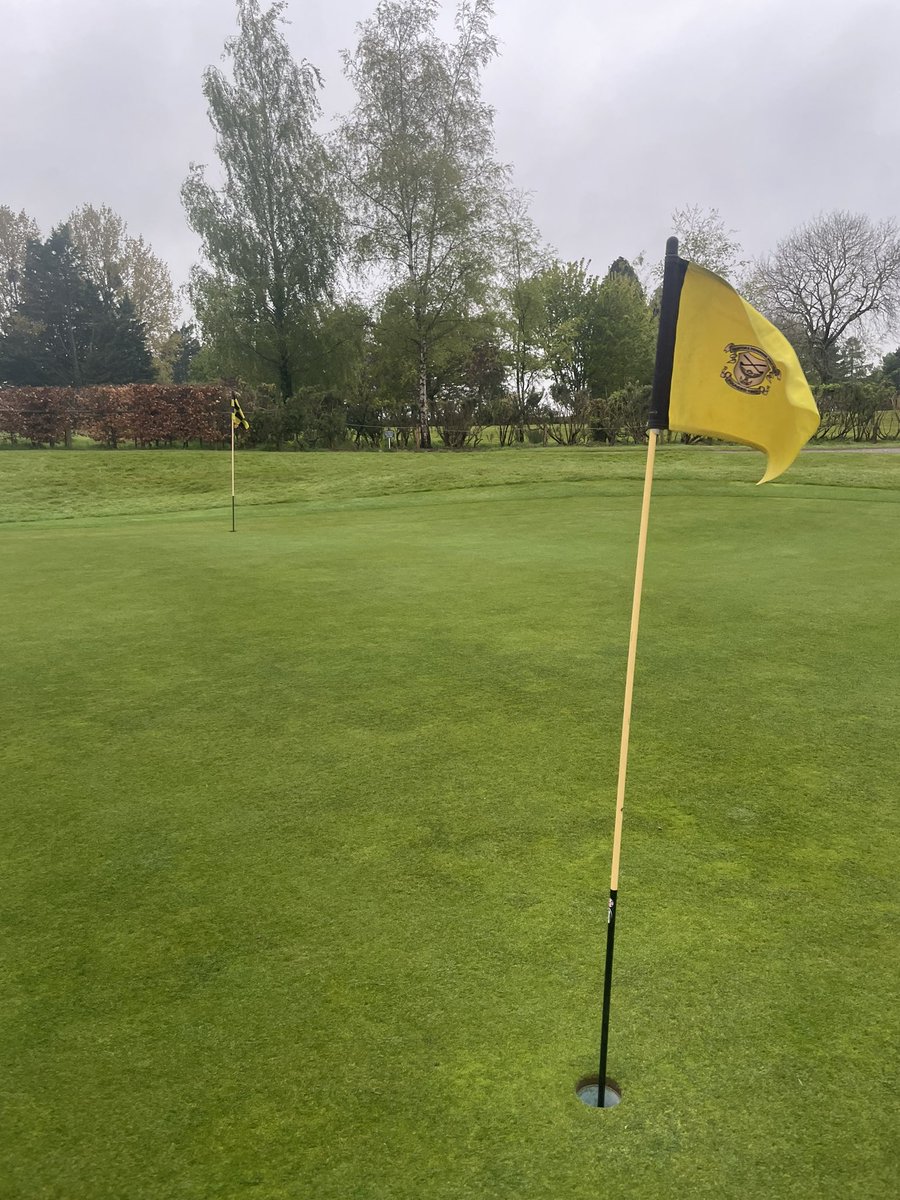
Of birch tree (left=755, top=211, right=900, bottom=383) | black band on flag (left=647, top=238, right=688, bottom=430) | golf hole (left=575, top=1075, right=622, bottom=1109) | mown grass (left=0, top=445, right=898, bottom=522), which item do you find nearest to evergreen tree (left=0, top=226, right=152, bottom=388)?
mown grass (left=0, top=445, right=898, bottom=522)

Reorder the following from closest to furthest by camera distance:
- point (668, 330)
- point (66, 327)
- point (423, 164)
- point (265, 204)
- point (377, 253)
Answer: point (668, 330), point (423, 164), point (377, 253), point (265, 204), point (66, 327)

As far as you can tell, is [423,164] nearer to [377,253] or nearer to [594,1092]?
[377,253]

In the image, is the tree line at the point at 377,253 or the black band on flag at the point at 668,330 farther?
the tree line at the point at 377,253

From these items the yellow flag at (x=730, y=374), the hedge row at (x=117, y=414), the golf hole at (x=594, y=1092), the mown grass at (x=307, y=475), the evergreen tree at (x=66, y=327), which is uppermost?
the evergreen tree at (x=66, y=327)

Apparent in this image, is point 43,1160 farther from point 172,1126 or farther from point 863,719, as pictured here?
point 863,719

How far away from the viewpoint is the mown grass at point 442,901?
1.54 metres

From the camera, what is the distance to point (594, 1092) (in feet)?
5.45

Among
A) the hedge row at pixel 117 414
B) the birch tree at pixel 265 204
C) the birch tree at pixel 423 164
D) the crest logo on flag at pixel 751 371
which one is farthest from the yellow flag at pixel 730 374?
the birch tree at pixel 265 204

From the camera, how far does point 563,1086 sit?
65.9 inches

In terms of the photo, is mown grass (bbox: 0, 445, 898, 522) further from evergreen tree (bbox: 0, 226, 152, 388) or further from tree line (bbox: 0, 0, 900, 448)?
evergreen tree (bbox: 0, 226, 152, 388)

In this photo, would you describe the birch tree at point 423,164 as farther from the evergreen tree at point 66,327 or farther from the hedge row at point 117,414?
the evergreen tree at point 66,327

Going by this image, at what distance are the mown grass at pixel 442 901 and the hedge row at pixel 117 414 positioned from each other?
1632cm

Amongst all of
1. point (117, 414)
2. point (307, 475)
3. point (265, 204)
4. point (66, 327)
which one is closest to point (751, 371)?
point (307, 475)

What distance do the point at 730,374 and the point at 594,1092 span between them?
1558mm
